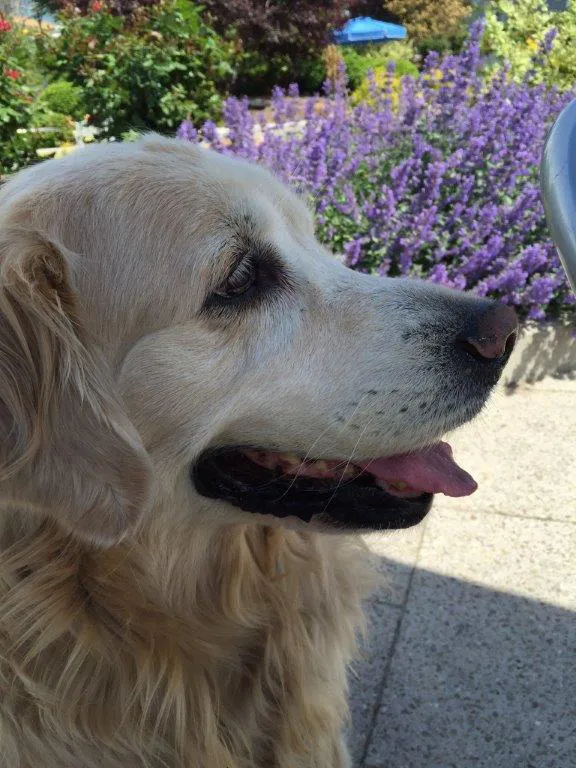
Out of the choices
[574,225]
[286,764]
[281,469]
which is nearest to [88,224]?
[281,469]

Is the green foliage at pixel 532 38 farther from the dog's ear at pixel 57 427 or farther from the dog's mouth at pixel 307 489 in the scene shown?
the dog's ear at pixel 57 427

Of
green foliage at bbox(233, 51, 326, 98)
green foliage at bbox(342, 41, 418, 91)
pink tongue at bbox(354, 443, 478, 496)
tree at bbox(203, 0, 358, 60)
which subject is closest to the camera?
pink tongue at bbox(354, 443, 478, 496)

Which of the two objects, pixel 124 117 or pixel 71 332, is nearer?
pixel 71 332

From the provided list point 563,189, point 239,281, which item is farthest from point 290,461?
point 563,189

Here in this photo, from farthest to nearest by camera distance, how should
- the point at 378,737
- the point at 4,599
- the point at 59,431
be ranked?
the point at 378,737
the point at 4,599
the point at 59,431

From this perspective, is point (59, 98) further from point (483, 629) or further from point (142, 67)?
point (483, 629)

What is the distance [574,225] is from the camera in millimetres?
1172

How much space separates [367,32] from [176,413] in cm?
1574

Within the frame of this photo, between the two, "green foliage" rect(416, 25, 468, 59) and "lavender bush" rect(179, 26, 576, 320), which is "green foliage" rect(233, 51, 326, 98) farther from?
"lavender bush" rect(179, 26, 576, 320)

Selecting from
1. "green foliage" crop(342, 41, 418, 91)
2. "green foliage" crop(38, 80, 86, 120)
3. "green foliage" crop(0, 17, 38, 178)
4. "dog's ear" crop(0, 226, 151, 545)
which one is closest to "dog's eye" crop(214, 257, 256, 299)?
"dog's ear" crop(0, 226, 151, 545)

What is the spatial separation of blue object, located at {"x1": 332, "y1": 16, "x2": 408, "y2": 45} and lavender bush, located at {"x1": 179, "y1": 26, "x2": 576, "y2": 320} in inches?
448

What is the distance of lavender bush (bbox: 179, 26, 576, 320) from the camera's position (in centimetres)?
416

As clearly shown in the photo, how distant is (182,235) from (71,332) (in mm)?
339

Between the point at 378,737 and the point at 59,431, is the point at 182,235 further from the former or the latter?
the point at 378,737
